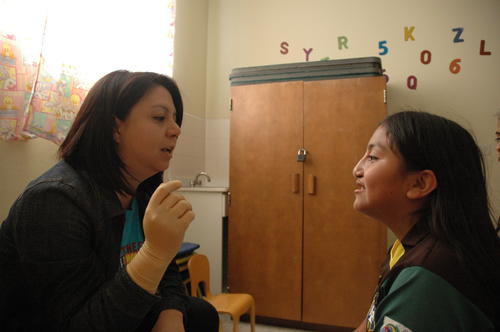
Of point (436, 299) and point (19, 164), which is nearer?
point (436, 299)

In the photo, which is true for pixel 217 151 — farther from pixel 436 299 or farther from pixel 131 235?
pixel 436 299

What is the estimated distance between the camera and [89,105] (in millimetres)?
997

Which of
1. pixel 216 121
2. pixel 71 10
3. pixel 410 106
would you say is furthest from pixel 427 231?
pixel 216 121

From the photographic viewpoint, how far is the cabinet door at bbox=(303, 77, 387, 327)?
2.29 meters

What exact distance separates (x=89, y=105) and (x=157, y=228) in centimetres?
45

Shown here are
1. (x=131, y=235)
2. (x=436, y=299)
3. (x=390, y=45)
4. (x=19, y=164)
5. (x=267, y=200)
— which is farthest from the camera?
(x=390, y=45)

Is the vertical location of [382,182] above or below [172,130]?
below

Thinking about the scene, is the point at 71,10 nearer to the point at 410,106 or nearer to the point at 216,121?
the point at 216,121

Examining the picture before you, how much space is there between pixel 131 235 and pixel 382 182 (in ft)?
2.64

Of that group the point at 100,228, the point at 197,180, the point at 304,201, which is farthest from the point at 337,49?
the point at 100,228

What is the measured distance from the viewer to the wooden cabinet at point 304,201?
7.58ft

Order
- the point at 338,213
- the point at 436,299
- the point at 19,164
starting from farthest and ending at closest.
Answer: the point at 338,213 < the point at 19,164 < the point at 436,299

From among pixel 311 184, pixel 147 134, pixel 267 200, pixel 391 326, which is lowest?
pixel 391 326

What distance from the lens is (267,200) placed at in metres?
2.48
